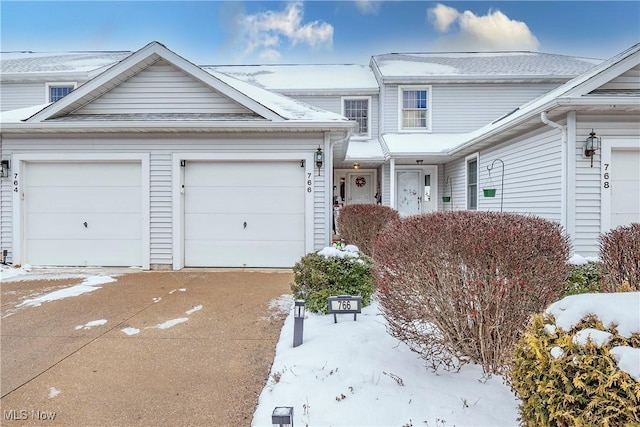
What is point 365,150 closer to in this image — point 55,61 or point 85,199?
point 85,199

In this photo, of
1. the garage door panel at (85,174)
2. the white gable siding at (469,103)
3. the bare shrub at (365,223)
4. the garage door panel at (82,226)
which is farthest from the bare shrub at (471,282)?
the white gable siding at (469,103)

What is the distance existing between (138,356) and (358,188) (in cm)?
1201

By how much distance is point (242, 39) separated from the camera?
18.6m

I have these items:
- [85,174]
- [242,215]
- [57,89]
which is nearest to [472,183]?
[242,215]

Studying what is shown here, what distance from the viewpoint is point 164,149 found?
7.38 metres

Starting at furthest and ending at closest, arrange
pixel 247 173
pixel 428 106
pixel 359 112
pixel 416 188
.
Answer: pixel 359 112
pixel 428 106
pixel 416 188
pixel 247 173

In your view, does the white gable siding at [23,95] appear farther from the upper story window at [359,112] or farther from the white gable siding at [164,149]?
the upper story window at [359,112]

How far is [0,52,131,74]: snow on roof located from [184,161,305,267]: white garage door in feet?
32.3

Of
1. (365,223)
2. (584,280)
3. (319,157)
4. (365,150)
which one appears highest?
(365,150)

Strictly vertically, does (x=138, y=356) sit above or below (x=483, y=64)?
below

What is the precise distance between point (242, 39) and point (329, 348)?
18893 mm

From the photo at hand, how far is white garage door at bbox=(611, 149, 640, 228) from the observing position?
6.54 m
